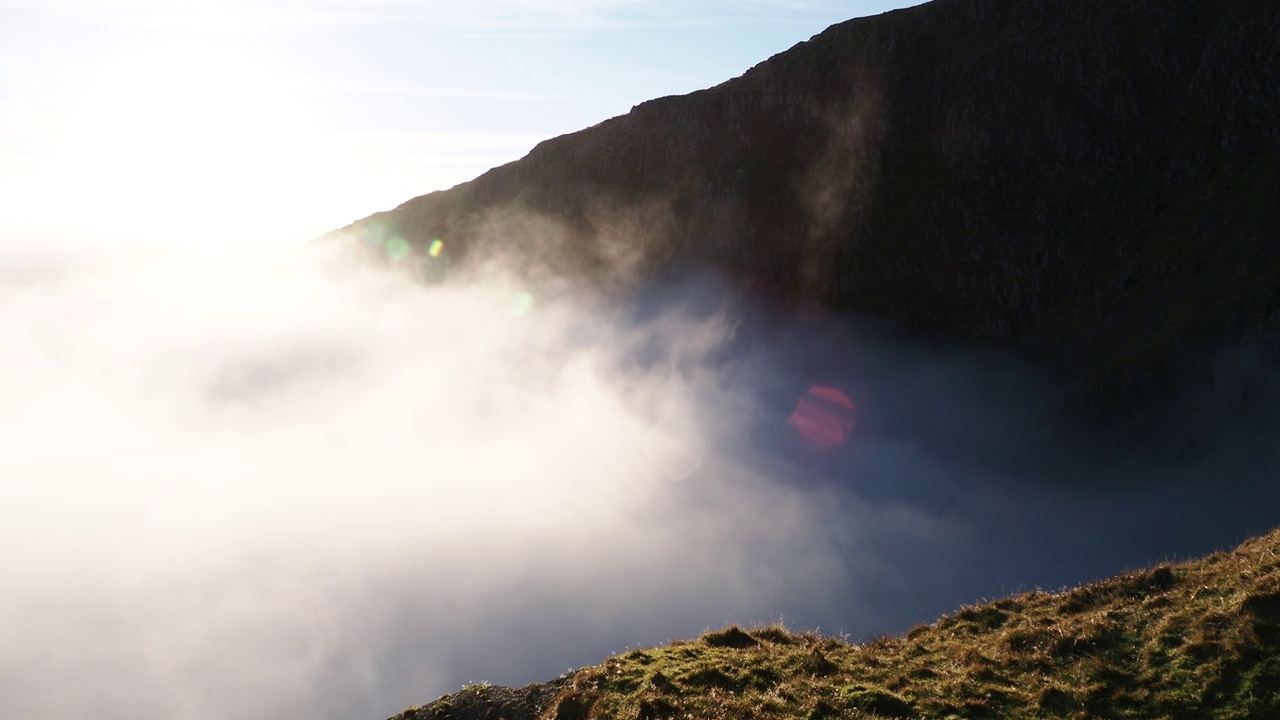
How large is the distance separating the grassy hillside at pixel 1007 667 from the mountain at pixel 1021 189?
112654 mm

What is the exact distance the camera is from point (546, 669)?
7795 inches

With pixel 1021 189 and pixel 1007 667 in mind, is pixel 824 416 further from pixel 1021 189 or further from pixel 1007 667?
pixel 1007 667

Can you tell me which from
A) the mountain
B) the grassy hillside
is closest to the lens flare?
the mountain

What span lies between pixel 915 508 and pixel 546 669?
9060cm

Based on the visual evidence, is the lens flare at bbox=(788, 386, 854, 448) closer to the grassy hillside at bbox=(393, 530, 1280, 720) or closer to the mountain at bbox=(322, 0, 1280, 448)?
the mountain at bbox=(322, 0, 1280, 448)

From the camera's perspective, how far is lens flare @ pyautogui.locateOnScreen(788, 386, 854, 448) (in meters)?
179

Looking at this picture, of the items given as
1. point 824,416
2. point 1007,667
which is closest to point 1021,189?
point 824,416

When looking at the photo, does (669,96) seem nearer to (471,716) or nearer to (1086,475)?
(1086,475)

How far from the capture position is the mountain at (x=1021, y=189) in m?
126

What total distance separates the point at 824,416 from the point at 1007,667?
554 feet

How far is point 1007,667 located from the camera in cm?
2127

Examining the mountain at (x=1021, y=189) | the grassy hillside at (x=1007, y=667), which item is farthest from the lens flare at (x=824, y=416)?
the grassy hillside at (x=1007, y=667)

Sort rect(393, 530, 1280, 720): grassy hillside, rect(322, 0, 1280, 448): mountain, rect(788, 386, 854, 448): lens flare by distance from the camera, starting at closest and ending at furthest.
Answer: rect(393, 530, 1280, 720): grassy hillside
rect(322, 0, 1280, 448): mountain
rect(788, 386, 854, 448): lens flare

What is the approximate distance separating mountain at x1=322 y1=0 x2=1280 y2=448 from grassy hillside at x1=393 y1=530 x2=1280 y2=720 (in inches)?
4435
